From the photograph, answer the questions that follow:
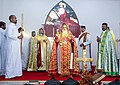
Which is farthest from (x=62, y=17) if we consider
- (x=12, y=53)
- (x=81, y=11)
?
(x=12, y=53)

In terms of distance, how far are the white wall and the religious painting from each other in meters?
0.16

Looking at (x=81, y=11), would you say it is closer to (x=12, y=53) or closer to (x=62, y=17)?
(x=62, y=17)

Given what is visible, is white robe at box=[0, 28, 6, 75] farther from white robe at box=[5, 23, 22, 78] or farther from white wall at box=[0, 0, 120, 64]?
white wall at box=[0, 0, 120, 64]

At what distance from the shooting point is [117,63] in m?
6.76

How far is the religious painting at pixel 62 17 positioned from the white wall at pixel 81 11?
6.5 inches

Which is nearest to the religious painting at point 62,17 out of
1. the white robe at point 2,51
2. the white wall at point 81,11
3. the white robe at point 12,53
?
the white wall at point 81,11

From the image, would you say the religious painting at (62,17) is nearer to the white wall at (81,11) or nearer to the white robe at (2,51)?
the white wall at (81,11)

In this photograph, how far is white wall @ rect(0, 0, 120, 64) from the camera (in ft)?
31.9

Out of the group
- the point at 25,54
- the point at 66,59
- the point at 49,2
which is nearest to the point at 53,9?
the point at 49,2

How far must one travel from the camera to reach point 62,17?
991 centimetres

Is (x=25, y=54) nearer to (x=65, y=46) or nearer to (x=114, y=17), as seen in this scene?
(x=65, y=46)

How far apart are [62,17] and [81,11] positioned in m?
0.91

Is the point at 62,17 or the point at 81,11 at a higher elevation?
the point at 81,11

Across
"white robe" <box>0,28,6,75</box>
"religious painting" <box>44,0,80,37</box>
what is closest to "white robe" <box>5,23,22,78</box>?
"white robe" <box>0,28,6,75</box>
